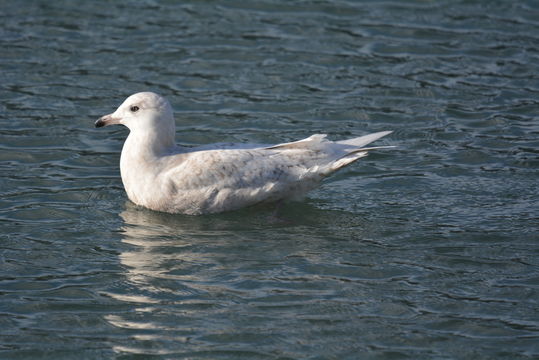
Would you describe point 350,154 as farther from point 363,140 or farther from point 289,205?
point 289,205

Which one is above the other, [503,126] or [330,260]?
[503,126]

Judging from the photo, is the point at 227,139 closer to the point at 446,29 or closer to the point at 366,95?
the point at 366,95

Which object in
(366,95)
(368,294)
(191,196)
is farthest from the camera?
(366,95)

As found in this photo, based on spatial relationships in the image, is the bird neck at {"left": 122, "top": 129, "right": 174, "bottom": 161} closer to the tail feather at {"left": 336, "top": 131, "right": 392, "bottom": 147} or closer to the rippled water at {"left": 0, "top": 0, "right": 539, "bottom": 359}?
the rippled water at {"left": 0, "top": 0, "right": 539, "bottom": 359}

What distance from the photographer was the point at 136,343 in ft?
22.9

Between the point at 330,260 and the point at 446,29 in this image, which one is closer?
the point at 330,260

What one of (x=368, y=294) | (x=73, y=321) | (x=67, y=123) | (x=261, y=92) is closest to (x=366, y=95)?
(x=261, y=92)

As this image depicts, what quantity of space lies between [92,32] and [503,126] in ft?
17.1

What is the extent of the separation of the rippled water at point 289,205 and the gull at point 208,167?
0.69 ft

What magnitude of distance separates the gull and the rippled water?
209 millimetres

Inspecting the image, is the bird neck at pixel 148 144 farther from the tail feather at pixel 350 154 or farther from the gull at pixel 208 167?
the tail feather at pixel 350 154

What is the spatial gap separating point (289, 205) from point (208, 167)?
955mm

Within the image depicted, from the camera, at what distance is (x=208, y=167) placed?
9.04 metres

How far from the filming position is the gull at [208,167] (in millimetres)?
9055
